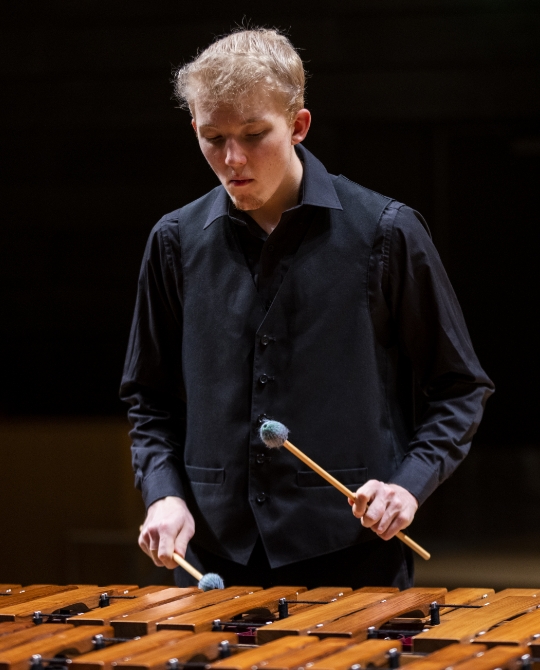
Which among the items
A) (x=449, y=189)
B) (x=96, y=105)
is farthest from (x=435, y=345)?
(x=96, y=105)

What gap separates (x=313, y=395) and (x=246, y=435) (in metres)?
0.14

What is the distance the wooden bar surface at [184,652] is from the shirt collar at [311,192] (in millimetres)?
873

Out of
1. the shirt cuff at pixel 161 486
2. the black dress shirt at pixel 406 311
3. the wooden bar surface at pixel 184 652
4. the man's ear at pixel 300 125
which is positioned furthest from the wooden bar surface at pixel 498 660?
the man's ear at pixel 300 125

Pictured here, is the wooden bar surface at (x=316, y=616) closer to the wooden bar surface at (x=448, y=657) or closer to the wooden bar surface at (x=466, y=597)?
the wooden bar surface at (x=466, y=597)

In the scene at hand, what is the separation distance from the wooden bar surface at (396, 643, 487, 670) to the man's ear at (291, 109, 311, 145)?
3.39ft

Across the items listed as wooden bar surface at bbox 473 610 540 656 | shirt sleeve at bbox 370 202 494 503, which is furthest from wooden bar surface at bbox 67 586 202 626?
wooden bar surface at bbox 473 610 540 656

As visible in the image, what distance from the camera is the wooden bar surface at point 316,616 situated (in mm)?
1819

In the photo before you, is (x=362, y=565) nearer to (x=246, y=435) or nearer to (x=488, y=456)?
(x=246, y=435)

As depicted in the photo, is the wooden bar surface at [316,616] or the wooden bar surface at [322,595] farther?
the wooden bar surface at [322,595]

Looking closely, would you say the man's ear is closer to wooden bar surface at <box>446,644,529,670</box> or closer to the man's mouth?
the man's mouth

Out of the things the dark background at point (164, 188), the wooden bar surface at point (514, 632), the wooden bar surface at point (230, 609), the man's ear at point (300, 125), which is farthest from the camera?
the dark background at point (164, 188)

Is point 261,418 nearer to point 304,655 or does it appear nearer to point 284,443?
point 284,443

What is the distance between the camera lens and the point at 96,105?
4.55m

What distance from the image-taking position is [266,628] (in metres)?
1.82
